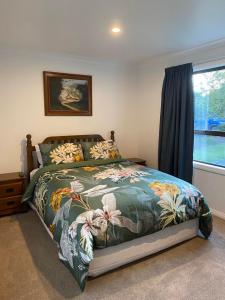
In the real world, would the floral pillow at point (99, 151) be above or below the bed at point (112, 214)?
above

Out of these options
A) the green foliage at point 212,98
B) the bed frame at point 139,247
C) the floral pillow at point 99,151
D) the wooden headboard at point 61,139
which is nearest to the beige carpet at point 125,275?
the bed frame at point 139,247

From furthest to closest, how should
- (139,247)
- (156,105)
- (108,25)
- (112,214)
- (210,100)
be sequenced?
(156,105) < (210,100) < (108,25) < (139,247) < (112,214)

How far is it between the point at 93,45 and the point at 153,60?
1312 mm

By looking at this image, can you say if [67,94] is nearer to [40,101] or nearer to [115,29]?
[40,101]

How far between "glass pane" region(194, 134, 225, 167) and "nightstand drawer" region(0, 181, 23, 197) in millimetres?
2635

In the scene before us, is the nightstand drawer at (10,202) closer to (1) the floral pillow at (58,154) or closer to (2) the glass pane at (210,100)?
(1) the floral pillow at (58,154)

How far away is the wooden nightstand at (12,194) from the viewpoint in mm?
3135

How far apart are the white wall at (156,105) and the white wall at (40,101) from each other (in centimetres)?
33

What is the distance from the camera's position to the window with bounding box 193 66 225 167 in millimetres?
3226

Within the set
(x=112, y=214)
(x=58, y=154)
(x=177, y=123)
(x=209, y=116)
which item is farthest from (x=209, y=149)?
(x=58, y=154)

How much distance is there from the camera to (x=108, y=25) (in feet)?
8.04

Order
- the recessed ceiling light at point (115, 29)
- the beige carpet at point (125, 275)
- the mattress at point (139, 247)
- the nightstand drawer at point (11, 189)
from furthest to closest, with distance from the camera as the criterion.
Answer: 1. the nightstand drawer at point (11, 189)
2. the recessed ceiling light at point (115, 29)
3. the mattress at point (139, 247)
4. the beige carpet at point (125, 275)

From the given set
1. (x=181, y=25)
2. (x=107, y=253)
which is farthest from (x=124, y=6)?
(x=107, y=253)

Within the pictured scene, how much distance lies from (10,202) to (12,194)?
11 cm
